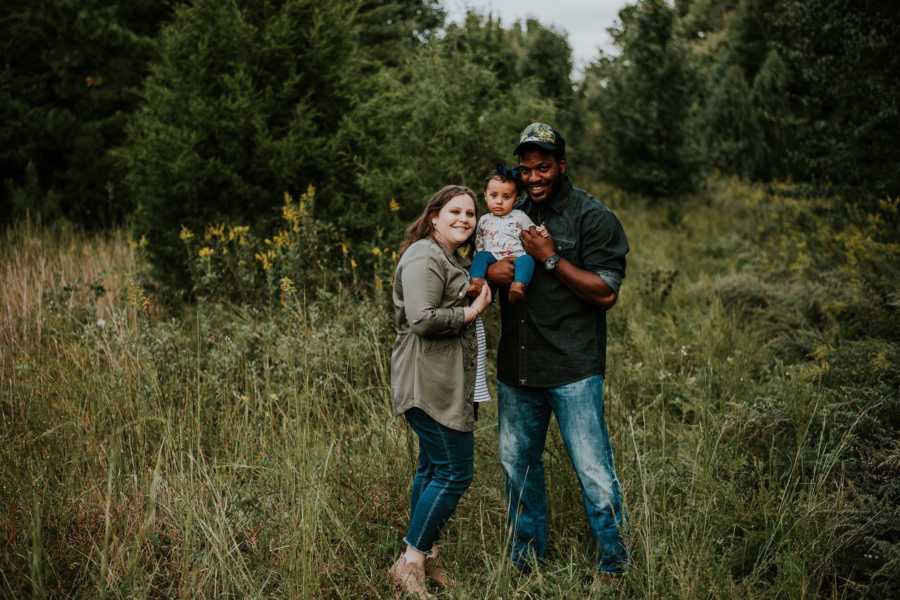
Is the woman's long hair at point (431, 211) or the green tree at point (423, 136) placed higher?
the green tree at point (423, 136)

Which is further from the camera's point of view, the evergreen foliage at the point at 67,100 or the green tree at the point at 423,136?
the evergreen foliage at the point at 67,100

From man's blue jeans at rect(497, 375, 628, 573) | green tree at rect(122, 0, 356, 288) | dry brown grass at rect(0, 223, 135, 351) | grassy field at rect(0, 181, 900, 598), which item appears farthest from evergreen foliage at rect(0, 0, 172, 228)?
man's blue jeans at rect(497, 375, 628, 573)

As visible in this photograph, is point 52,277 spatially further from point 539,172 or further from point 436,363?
point 539,172

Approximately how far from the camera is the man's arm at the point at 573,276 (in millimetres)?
3191

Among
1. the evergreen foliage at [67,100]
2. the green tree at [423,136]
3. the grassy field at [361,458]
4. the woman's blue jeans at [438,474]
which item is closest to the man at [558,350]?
the grassy field at [361,458]

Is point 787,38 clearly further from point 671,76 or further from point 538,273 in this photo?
point 538,273

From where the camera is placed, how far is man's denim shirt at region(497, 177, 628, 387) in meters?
3.29

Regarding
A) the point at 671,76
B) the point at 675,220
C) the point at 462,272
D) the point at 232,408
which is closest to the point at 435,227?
the point at 462,272

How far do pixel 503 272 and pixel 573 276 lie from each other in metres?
0.33

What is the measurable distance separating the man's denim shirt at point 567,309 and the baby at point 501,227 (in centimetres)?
12

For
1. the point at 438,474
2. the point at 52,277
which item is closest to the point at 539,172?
the point at 438,474

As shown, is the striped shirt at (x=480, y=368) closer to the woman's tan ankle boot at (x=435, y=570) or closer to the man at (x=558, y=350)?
the man at (x=558, y=350)

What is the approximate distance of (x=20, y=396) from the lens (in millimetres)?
4488

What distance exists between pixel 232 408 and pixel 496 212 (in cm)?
240
